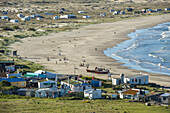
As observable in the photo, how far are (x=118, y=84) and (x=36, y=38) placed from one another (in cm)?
4845

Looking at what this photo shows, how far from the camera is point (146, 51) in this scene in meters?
72.4

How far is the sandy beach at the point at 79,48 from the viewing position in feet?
181

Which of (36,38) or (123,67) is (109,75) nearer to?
(123,67)

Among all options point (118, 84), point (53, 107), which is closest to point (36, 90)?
point (53, 107)

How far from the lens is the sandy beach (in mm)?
55263

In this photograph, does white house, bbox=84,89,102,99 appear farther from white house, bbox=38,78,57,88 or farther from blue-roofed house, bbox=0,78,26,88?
blue-roofed house, bbox=0,78,26,88

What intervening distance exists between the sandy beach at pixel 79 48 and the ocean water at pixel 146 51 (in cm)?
216

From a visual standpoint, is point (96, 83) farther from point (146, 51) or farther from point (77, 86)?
point (146, 51)

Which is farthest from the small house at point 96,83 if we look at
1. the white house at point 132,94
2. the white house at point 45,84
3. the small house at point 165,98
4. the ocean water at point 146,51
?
the ocean water at point 146,51

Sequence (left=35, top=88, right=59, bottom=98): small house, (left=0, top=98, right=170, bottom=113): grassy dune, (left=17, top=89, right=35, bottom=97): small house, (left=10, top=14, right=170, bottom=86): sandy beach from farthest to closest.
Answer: (left=10, top=14, right=170, bottom=86): sandy beach → (left=17, top=89, right=35, bottom=97): small house → (left=35, top=88, right=59, bottom=98): small house → (left=0, top=98, right=170, bottom=113): grassy dune

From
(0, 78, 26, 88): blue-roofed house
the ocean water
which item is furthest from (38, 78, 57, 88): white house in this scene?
the ocean water

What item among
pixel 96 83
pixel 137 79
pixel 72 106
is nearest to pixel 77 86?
pixel 96 83

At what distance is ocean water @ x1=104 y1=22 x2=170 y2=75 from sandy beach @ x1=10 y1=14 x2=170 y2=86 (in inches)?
85.0

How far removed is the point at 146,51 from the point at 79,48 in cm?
1331
